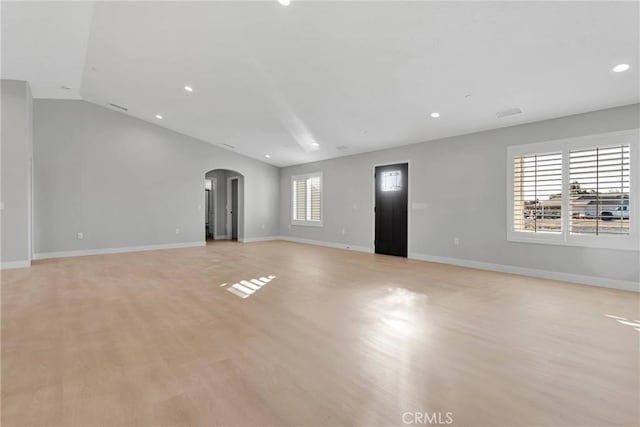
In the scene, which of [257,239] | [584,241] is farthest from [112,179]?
[584,241]

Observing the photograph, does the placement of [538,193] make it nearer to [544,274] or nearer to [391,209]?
[544,274]

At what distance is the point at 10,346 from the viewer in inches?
93.0

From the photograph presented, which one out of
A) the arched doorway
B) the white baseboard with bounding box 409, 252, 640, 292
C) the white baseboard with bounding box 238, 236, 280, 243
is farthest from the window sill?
the arched doorway

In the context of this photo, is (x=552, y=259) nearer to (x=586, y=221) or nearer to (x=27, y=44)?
(x=586, y=221)

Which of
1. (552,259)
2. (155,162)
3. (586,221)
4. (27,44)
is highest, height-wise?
(27,44)

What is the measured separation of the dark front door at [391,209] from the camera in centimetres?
686

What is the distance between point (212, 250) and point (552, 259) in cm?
717

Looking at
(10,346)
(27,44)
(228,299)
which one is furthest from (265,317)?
(27,44)

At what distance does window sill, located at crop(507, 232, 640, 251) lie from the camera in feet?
13.3

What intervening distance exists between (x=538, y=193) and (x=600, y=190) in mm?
751

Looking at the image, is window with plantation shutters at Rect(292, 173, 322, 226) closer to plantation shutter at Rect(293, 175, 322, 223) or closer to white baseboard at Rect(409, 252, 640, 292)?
plantation shutter at Rect(293, 175, 322, 223)

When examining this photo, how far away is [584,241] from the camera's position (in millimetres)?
4430

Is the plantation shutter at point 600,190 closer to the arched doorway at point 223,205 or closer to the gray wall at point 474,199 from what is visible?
the gray wall at point 474,199

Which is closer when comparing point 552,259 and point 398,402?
point 398,402
